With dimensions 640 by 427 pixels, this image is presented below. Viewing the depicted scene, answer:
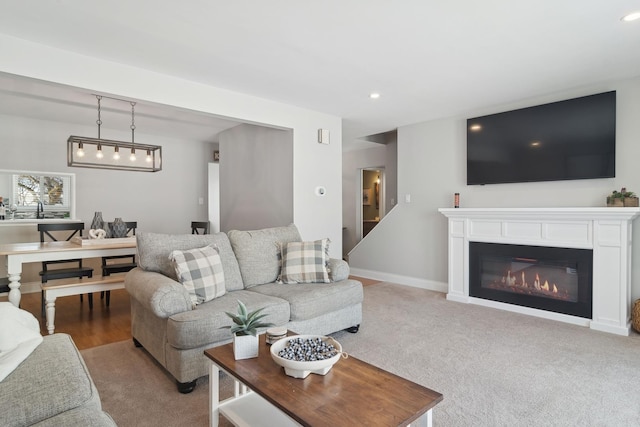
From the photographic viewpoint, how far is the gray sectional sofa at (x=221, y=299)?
2.13 meters

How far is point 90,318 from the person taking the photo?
361cm

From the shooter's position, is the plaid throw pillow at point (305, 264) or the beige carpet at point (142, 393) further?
the plaid throw pillow at point (305, 264)

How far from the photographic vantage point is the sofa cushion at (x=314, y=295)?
2660 millimetres

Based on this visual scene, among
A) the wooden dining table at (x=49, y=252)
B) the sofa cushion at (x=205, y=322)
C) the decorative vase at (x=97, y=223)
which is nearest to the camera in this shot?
the sofa cushion at (x=205, y=322)

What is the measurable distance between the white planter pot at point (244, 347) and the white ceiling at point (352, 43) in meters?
1.90

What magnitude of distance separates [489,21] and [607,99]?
6.49ft

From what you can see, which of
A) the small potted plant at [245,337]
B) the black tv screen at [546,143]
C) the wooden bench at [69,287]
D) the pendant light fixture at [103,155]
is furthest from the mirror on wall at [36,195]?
the black tv screen at [546,143]

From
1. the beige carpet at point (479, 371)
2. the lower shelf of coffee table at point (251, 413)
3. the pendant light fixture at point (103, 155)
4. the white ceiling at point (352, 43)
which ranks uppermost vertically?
the white ceiling at point (352, 43)

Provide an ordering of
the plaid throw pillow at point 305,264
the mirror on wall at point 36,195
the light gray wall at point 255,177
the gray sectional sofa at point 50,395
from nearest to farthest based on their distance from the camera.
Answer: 1. the gray sectional sofa at point 50,395
2. the plaid throw pillow at point 305,264
3. the light gray wall at point 255,177
4. the mirror on wall at point 36,195

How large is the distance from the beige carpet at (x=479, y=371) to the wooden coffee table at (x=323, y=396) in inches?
16.8

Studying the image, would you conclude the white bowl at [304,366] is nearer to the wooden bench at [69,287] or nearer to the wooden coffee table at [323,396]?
the wooden coffee table at [323,396]

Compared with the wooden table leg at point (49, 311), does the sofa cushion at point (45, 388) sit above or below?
above

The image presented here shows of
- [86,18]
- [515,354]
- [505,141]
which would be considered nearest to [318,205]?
[505,141]

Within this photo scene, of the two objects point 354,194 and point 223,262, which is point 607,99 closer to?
point 223,262
